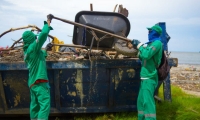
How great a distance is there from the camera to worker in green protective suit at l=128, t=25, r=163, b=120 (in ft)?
9.94

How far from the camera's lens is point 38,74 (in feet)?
9.99

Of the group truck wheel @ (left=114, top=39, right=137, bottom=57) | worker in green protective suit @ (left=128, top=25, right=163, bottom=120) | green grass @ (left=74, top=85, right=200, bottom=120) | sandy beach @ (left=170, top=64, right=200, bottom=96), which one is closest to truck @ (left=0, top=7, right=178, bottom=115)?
truck wheel @ (left=114, top=39, right=137, bottom=57)

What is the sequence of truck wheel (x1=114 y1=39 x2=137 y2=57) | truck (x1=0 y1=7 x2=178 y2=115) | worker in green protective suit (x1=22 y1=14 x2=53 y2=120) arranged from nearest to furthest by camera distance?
worker in green protective suit (x1=22 y1=14 x2=53 y2=120)
truck wheel (x1=114 y1=39 x2=137 y2=57)
truck (x1=0 y1=7 x2=178 y2=115)

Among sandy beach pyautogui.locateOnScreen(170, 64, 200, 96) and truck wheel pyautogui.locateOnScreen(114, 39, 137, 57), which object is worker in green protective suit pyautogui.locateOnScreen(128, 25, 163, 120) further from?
sandy beach pyautogui.locateOnScreen(170, 64, 200, 96)

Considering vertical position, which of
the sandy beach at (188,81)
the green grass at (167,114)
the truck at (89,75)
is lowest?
the sandy beach at (188,81)

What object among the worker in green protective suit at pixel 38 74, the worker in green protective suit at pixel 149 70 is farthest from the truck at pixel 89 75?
the worker in green protective suit at pixel 38 74

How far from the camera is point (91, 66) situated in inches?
140

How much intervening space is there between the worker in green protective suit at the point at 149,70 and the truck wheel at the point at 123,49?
139 mm

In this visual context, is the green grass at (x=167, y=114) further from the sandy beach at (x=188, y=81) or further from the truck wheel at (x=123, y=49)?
the sandy beach at (x=188, y=81)

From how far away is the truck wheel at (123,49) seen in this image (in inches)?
133

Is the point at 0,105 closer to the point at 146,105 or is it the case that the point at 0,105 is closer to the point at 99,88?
the point at 99,88

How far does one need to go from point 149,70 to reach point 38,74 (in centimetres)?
164

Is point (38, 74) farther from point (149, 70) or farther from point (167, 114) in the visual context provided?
point (167, 114)

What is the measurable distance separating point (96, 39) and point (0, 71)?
1.69 m
